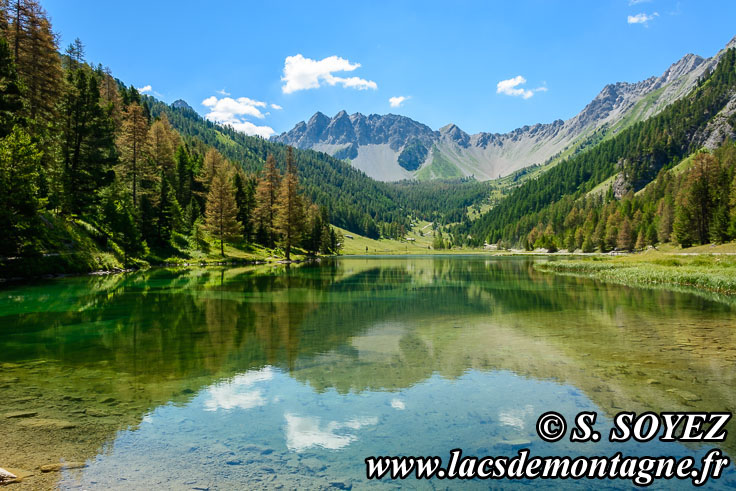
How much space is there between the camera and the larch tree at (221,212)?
78.8 metres

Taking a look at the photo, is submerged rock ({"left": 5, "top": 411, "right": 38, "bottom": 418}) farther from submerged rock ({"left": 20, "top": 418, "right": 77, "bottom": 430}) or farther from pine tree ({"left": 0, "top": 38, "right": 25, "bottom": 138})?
pine tree ({"left": 0, "top": 38, "right": 25, "bottom": 138})

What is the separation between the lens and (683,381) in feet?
40.7

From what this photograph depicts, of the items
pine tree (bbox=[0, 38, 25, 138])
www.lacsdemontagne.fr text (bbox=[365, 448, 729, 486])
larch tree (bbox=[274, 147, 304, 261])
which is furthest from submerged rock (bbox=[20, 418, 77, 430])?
larch tree (bbox=[274, 147, 304, 261])

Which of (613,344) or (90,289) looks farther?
(90,289)

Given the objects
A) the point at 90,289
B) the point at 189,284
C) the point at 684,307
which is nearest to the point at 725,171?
the point at 684,307

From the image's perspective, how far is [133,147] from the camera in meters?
68.1

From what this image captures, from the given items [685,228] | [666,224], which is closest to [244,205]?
[685,228]

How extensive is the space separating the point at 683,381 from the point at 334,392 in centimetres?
1093

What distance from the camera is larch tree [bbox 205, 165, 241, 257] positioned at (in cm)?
7881

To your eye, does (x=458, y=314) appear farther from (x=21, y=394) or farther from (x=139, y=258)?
(x=139, y=258)

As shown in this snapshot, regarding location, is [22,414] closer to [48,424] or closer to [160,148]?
[48,424]

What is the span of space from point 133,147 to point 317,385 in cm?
7109

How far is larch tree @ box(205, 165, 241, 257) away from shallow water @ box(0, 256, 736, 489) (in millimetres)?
53175

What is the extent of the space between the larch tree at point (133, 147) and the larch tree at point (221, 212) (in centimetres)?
1317
